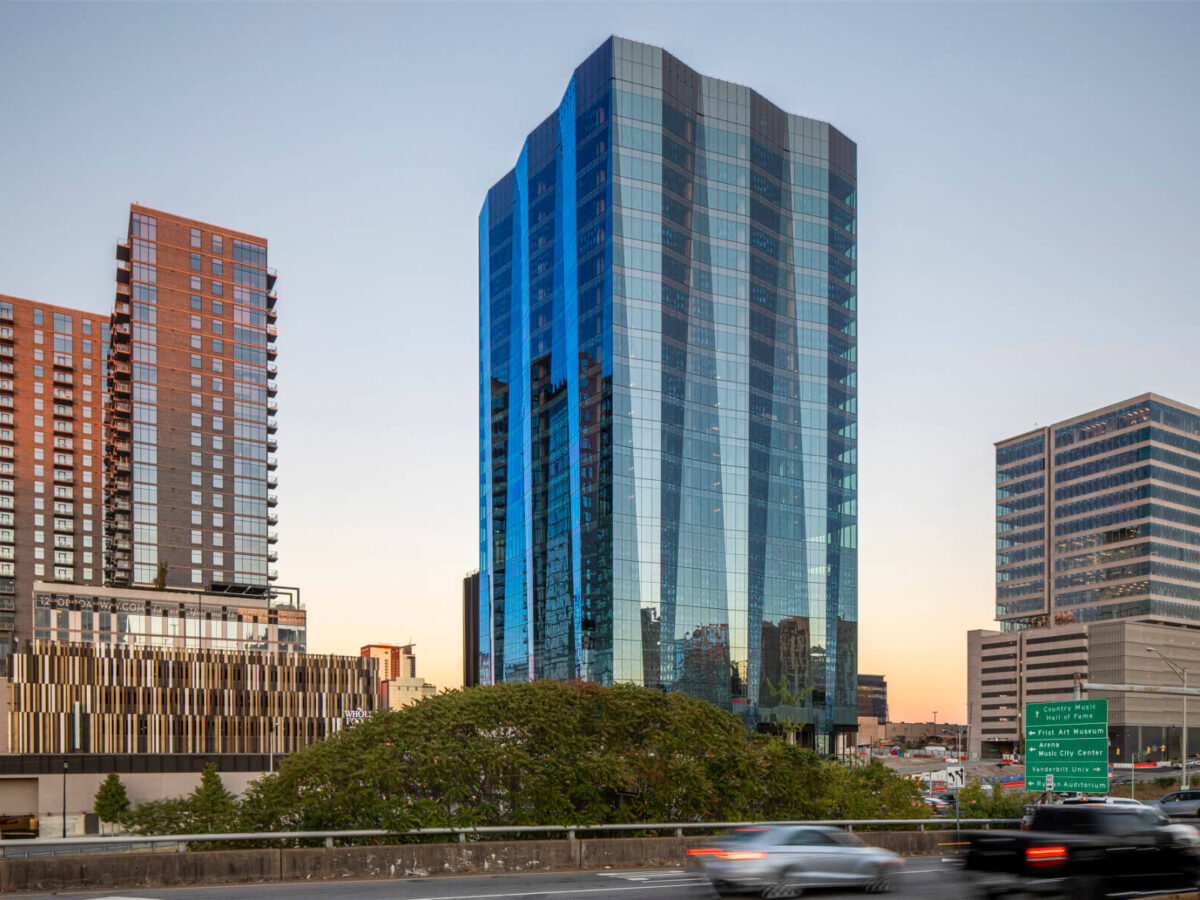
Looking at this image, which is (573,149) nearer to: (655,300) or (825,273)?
(655,300)

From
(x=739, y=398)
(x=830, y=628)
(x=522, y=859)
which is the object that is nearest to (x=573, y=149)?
(x=739, y=398)

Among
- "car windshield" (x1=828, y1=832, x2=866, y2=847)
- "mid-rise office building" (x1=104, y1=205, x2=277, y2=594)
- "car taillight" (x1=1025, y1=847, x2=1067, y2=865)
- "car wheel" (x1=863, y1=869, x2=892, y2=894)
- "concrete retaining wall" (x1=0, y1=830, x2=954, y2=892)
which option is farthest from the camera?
"mid-rise office building" (x1=104, y1=205, x2=277, y2=594)

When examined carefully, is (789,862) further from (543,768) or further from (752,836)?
(543,768)

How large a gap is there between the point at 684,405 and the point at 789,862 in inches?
4739

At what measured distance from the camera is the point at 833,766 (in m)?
36.0

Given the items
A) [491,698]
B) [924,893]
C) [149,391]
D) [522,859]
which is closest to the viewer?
[924,893]

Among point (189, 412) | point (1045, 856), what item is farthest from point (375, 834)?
point (189, 412)

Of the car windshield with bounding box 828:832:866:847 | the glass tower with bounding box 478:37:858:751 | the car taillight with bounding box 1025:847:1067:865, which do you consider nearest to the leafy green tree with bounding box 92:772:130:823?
the glass tower with bounding box 478:37:858:751

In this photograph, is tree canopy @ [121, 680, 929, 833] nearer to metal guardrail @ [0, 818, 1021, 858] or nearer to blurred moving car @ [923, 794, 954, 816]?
metal guardrail @ [0, 818, 1021, 858]

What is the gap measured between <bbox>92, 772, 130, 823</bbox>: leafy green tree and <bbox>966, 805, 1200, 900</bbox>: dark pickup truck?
100m

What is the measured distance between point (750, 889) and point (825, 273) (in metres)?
145

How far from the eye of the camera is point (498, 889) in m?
19.5

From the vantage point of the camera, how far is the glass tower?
13212 centimetres

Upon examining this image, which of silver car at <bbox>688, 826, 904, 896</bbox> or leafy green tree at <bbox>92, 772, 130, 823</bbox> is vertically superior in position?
silver car at <bbox>688, 826, 904, 896</bbox>
